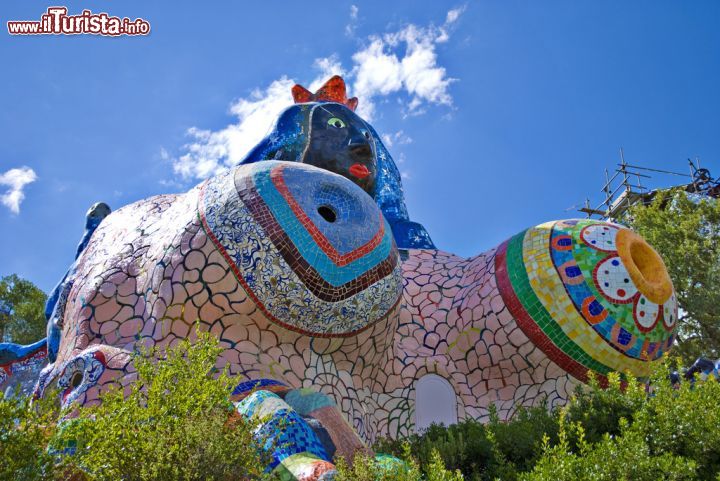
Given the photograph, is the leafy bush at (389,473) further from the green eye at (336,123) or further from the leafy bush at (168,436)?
the green eye at (336,123)

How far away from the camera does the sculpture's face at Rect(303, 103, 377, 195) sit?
26.5ft

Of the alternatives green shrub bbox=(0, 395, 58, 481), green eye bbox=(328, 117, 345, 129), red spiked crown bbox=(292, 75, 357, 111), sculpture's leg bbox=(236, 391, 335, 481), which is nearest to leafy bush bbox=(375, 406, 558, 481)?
sculpture's leg bbox=(236, 391, 335, 481)

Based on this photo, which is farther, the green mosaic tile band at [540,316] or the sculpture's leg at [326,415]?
the green mosaic tile band at [540,316]

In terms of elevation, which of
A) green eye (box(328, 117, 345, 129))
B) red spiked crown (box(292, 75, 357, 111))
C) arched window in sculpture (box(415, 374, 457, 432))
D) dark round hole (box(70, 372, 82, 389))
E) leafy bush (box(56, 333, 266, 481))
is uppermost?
red spiked crown (box(292, 75, 357, 111))

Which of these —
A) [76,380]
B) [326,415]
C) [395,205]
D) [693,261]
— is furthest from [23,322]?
[693,261]

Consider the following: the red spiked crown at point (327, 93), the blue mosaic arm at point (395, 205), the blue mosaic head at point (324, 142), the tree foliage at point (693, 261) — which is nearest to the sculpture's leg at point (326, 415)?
the blue mosaic head at point (324, 142)

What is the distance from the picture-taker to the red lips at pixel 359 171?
8102 mm

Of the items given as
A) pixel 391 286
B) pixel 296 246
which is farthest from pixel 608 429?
pixel 296 246

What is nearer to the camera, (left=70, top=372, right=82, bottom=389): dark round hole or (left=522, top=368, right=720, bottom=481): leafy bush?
(left=522, top=368, right=720, bottom=481): leafy bush

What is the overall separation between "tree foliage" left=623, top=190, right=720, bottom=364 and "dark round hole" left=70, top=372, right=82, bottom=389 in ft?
37.9

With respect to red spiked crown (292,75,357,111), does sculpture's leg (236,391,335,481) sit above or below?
below

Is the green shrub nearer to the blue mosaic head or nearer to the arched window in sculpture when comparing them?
the arched window in sculpture

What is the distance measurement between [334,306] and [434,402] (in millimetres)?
2074

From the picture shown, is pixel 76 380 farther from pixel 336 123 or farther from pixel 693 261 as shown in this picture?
pixel 693 261
